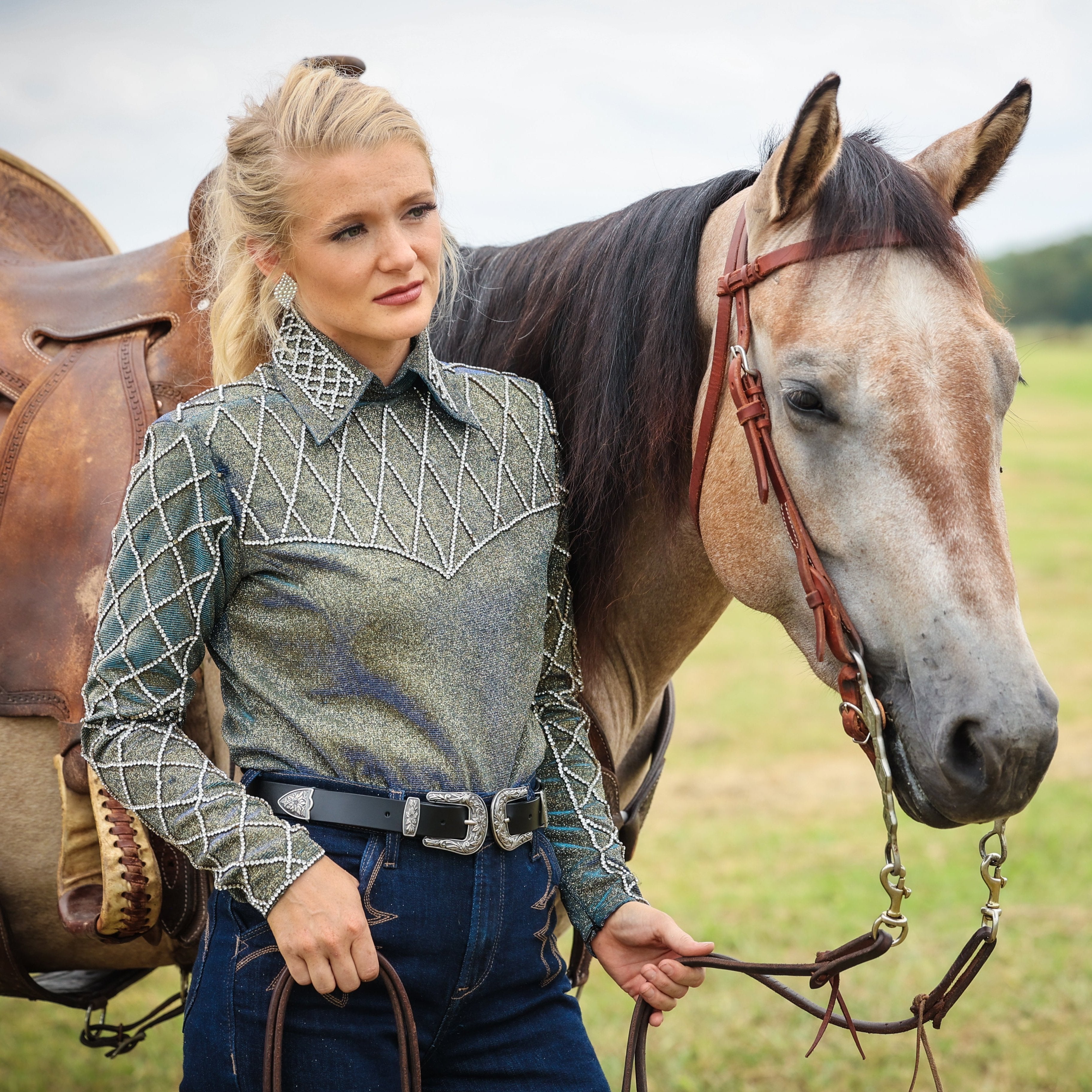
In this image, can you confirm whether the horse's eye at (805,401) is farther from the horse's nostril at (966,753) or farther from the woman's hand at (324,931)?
the woman's hand at (324,931)

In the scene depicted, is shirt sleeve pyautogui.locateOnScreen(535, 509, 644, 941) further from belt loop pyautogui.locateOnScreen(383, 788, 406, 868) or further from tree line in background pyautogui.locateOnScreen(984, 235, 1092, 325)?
tree line in background pyautogui.locateOnScreen(984, 235, 1092, 325)

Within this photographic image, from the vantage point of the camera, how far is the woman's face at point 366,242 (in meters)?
1.37

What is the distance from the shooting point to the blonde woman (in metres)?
1.29

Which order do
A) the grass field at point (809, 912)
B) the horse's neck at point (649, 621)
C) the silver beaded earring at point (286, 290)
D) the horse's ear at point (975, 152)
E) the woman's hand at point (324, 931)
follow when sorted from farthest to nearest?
the grass field at point (809, 912)
the horse's neck at point (649, 621)
the horse's ear at point (975, 152)
the silver beaded earring at point (286, 290)
the woman's hand at point (324, 931)

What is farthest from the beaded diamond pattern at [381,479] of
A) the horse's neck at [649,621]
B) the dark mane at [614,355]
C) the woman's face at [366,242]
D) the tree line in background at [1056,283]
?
the tree line in background at [1056,283]

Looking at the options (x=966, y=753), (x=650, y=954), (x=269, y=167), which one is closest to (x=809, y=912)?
(x=650, y=954)

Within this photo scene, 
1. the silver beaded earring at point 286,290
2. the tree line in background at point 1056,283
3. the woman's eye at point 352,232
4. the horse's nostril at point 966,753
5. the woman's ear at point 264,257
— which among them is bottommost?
the horse's nostril at point 966,753

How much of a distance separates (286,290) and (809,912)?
3.78 meters

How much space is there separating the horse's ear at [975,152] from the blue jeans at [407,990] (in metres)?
1.16

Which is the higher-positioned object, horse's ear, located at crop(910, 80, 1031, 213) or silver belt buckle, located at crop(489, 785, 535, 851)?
horse's ear, located at crop(910, 80, 1031, 213)

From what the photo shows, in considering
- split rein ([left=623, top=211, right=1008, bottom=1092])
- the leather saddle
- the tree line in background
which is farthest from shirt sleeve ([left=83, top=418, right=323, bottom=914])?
the tree line in background

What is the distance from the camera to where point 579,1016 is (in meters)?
1.47

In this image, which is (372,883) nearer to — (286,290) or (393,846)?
(393,846)

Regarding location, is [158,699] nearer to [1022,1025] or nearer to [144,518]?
[144,518]
